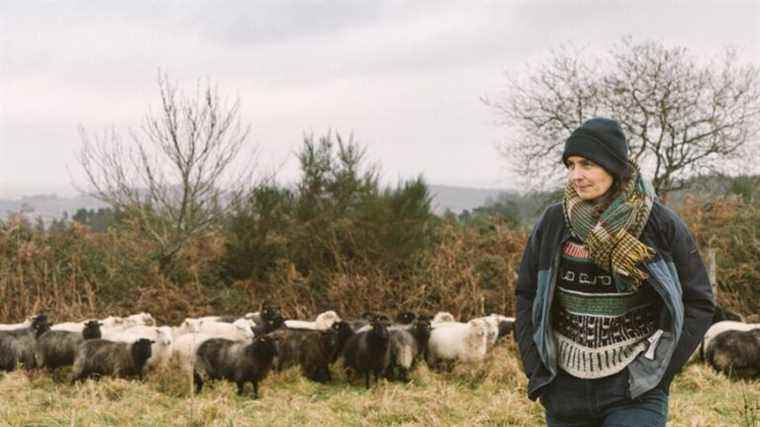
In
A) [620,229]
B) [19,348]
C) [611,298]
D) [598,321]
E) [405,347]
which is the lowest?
[19,348]

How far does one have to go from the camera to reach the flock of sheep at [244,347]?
8820 millimetres

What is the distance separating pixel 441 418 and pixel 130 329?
17.8 ft

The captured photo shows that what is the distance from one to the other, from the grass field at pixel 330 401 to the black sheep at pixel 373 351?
30cm

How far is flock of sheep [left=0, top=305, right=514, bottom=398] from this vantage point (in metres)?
8.82

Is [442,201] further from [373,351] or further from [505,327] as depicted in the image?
[373,351]

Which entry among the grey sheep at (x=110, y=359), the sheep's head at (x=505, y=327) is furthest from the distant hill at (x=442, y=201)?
the grey sheep at (x=110, y=359)

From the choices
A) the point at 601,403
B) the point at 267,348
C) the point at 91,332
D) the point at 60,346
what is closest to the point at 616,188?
the point at 601,403

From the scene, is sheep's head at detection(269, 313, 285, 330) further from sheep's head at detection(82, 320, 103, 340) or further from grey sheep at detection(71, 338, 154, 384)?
sheep's head at detection(82, 320, 103, 340)

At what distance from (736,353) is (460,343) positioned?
3.57m

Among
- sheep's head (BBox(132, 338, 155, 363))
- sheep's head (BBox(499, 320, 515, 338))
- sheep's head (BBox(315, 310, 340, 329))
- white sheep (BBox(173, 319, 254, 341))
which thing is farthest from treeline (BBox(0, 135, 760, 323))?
sheep's head (BBox(132, 338, 155, 363))

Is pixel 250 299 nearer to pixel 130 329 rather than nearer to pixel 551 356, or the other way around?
pixel 130 329

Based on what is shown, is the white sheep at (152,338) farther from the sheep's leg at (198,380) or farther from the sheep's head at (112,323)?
the sheep's head at (112,323)

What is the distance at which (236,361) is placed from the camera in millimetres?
8562

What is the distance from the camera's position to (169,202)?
15.2 meters
